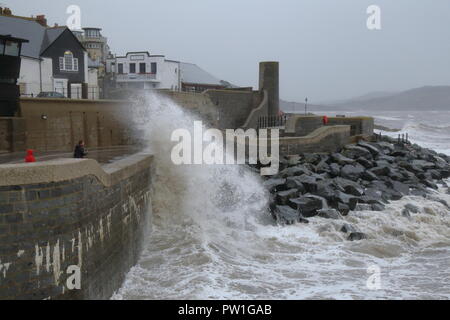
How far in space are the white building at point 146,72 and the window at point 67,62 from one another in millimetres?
8861

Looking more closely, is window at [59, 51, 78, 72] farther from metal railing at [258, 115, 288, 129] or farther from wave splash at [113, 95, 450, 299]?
wave splash at [113, 95, 450, 299]

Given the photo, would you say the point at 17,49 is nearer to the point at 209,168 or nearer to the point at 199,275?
the point at 209,168

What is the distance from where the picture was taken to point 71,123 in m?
13.8

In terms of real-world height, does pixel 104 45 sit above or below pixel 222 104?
above

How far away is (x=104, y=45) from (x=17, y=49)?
50.2m

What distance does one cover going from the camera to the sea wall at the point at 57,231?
17.5 feet

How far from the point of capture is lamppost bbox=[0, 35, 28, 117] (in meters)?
12.2

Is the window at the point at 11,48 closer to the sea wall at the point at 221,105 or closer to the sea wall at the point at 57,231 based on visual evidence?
the sea wall at the point at 221,105

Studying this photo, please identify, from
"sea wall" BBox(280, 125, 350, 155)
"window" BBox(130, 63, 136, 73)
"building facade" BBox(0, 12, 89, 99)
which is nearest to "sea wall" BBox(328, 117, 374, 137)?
"sea wall" BBox(280, 125, 350, 155)

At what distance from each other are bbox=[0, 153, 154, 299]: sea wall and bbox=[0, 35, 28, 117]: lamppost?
21.4 feet

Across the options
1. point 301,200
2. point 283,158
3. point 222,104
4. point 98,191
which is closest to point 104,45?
point 222,104

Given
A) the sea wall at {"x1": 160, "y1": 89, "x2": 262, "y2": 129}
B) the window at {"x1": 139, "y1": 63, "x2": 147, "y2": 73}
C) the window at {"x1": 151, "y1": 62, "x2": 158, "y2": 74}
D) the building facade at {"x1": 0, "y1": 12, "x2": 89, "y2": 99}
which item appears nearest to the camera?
the sea wall at {"x1": 160, "y1": 89, "x2": 262, "y2": 129}

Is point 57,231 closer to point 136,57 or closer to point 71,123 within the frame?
point 71,123

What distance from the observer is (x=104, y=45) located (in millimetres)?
60125
